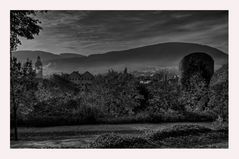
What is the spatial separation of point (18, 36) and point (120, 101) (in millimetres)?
1855

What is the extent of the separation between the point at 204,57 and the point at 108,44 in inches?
58.6

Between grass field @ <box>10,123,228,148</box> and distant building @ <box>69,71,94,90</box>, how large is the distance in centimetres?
63

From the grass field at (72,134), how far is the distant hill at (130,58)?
0.88 m

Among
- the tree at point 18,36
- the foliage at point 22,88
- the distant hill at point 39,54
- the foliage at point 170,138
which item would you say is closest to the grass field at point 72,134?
the foliage at point 170,138

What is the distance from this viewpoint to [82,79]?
7.91 m

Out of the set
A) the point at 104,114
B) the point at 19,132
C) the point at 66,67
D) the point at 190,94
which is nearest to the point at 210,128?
the point at 190,94

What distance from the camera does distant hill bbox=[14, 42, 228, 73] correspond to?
788 centimetres

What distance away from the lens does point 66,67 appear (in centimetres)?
798

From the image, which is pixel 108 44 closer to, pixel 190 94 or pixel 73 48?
pixel 73 48

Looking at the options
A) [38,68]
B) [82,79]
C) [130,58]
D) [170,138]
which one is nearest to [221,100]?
[170,138]

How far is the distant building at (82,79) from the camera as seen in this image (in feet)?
26.0

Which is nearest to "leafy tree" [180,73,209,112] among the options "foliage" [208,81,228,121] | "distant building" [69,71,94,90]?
"foliage" [208,81,228,121]

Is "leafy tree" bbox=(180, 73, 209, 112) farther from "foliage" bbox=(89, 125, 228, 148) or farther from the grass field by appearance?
the grass field

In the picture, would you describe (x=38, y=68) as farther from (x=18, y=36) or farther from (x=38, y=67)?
(x=18, y=36)
